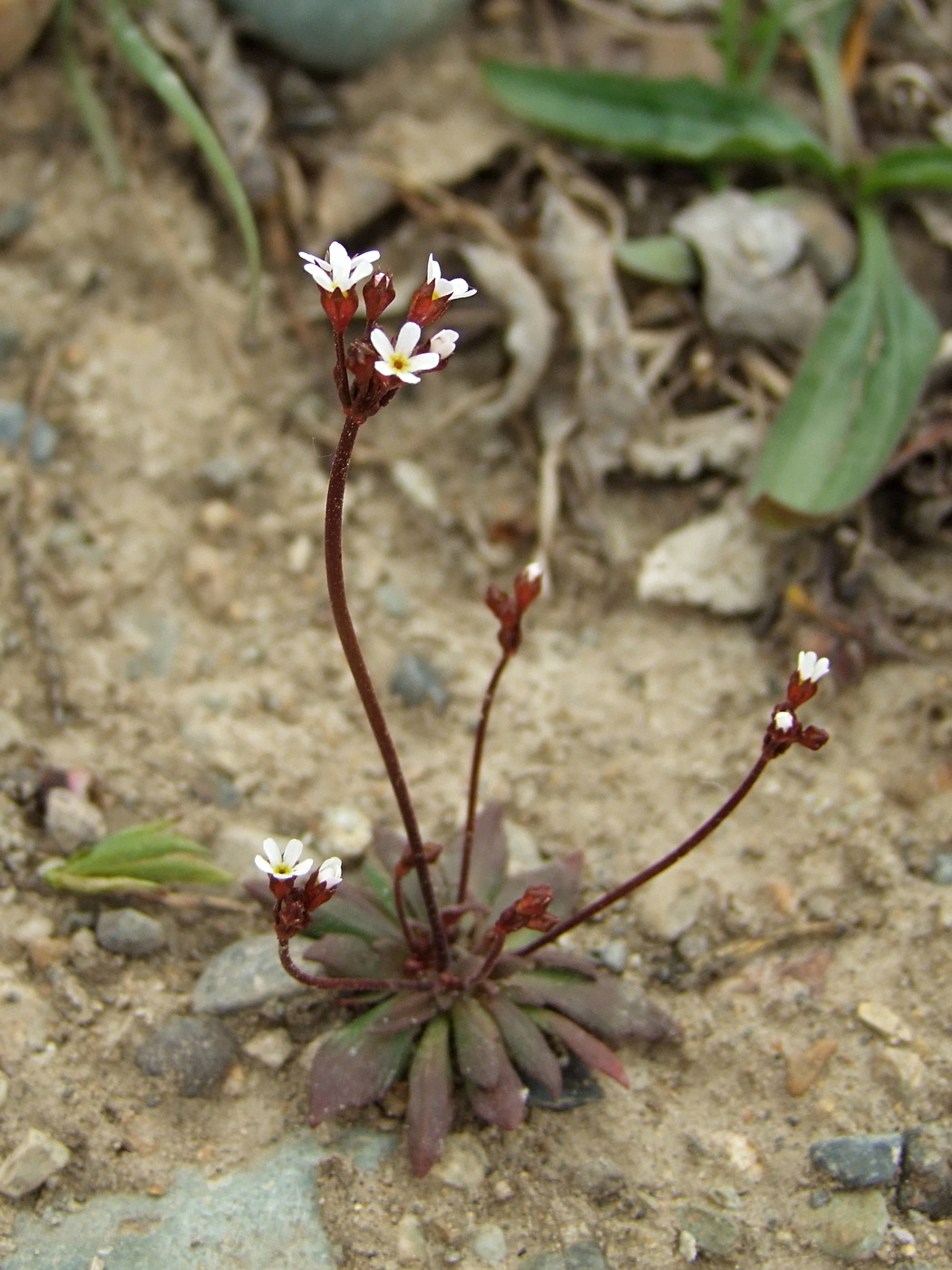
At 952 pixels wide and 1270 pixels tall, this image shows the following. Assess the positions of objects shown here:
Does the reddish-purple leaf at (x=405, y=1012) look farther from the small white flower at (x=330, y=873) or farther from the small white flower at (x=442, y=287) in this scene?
the small white flower at (x=442, y=287)

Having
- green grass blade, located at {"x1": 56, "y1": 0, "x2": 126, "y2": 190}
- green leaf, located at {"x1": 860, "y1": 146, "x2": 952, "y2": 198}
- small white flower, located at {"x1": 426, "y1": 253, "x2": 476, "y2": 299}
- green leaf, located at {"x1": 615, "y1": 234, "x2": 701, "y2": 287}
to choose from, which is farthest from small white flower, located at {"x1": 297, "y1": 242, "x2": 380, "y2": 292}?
green leaf, located at {"x1": 860, "y1": 146, "x2": 952, "y2": 198}

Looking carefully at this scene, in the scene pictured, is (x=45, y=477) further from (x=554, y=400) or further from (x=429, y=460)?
(x=554, y=400)

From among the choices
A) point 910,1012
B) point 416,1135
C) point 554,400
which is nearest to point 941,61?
point 554,400

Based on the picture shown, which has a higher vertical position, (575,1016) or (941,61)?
(941,61)

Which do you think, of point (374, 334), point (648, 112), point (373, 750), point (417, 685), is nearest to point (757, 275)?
point (648, 112)

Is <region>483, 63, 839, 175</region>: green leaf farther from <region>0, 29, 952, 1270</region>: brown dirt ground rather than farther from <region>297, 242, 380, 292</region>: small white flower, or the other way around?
<region>297, 242, 380, 292</region>: small white flower
